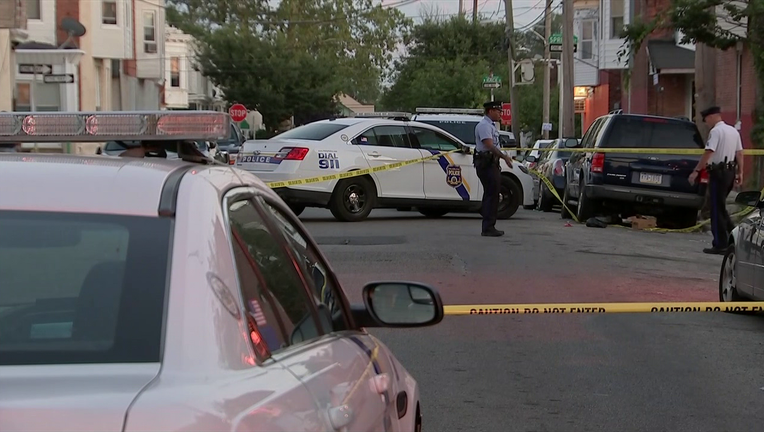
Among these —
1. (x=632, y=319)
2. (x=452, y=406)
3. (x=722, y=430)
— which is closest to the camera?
(x=722, y=430)

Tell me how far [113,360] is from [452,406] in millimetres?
4300

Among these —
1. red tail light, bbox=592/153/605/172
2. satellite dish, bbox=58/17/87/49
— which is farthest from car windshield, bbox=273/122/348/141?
satellite dish, bbox=58/17/87/49

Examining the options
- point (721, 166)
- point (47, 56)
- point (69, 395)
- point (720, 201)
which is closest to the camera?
point (69, 395)

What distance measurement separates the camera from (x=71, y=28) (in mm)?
36562

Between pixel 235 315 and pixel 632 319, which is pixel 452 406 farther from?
pixel 235 315

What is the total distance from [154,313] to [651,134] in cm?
1559

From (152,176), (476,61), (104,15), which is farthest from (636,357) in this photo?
(476,61)

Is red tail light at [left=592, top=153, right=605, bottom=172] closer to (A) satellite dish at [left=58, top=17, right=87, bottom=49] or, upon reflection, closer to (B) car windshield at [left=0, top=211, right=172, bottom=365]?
(B) car windshield at [left=0, top=211, right=172, bottom=365]

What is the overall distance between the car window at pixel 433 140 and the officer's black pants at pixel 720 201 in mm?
4919

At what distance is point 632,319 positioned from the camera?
9070mm

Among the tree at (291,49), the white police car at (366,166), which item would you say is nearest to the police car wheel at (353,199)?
the white police car at (366,166)

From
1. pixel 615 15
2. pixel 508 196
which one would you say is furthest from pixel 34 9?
pixel 508 196

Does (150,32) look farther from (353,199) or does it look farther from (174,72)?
(353,199)

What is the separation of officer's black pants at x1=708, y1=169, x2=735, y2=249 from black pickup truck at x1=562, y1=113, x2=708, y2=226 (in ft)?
8.26
